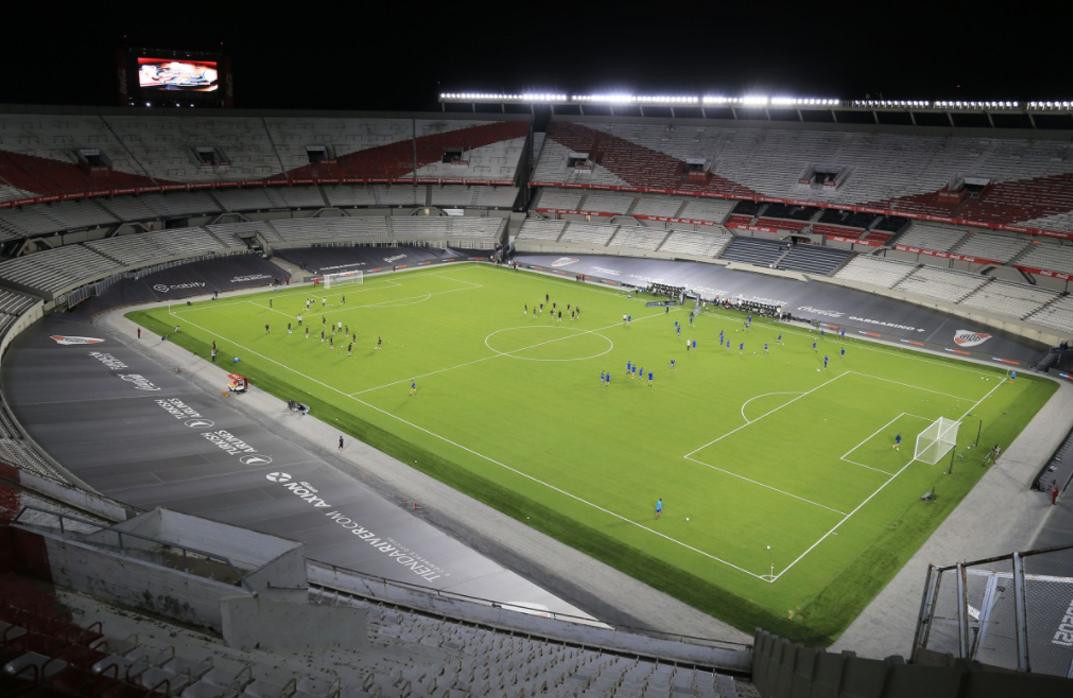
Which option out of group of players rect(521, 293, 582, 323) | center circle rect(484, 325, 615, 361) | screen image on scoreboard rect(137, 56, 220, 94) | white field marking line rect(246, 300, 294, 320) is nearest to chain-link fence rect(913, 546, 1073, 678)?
center circle rect(484, 325, 615, 361)

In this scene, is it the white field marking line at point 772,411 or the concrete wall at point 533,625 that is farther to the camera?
the white field marking line at point 772,411

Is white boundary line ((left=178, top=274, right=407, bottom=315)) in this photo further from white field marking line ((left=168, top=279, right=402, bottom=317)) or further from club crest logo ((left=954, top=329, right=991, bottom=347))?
club crest logo ((left=954, top=329, right=991, bottom=347))

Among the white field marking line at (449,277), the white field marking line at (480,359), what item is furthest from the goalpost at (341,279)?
the white field marking line at (480,359)

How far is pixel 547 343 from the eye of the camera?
1944 inches

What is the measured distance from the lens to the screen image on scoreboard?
6975 cm

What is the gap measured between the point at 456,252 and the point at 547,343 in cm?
3281

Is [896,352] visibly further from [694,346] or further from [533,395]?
[533,395]

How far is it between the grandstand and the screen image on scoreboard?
353 centimetres

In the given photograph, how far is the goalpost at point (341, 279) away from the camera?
214 feet

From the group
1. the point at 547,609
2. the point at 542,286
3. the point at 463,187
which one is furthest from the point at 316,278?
the point at 547,609

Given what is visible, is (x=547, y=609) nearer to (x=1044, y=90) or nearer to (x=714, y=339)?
(x=714, y=339)

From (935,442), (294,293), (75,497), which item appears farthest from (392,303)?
(75,497)

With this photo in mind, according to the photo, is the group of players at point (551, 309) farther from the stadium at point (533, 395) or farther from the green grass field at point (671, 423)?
the stadium at point (533, 395)

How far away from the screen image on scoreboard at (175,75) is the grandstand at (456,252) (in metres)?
3.53
